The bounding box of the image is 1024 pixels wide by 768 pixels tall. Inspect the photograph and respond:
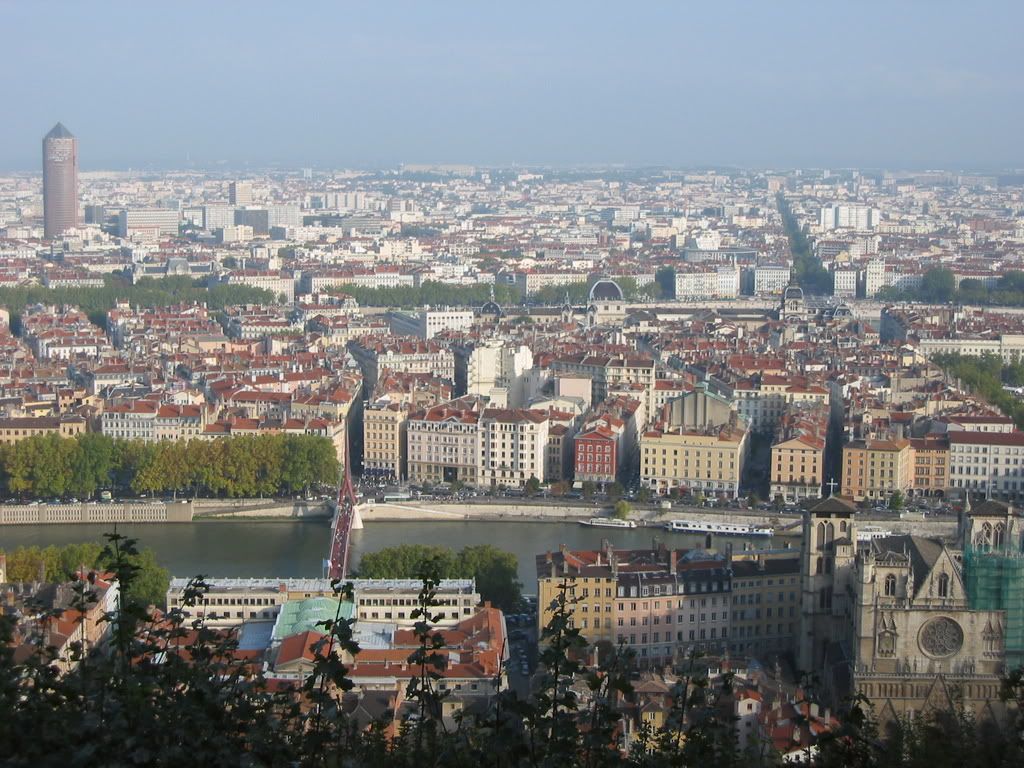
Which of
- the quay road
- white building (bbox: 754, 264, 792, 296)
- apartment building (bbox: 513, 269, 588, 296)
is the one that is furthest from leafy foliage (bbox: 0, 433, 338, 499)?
white building (bbox: 754, 264, 792, 296)

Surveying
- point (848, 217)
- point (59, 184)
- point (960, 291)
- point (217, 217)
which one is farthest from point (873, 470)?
point (217, 217)

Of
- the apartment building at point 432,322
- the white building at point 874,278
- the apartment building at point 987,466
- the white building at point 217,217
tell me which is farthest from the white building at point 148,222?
the apartment building at point 987,466

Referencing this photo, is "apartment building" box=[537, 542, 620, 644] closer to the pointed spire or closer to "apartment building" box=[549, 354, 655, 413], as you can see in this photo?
"apartment building" box=[549, 354, 655, 413]

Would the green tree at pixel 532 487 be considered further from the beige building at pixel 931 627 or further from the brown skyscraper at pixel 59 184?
the brown skyscraper at pixel 59 184

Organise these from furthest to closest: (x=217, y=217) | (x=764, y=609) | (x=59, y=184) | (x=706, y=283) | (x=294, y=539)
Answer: (x=217, y=217) → (x=59, y=184) → (x=706, y=283) → (x=294, y=539) → (x=764, y=609)

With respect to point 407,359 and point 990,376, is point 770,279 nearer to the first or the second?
point 990,376
